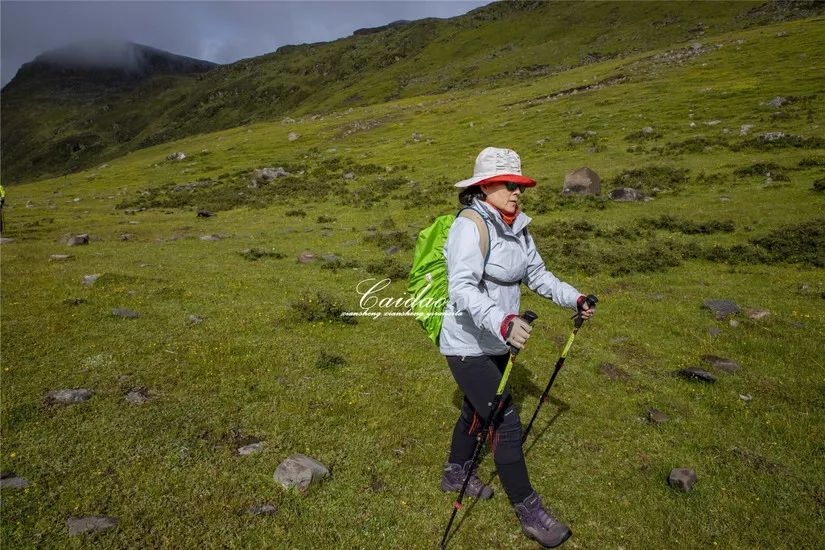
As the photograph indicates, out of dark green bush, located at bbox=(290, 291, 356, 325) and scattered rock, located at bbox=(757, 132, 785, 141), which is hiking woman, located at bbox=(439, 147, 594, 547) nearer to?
dark green bush, located at bbox=(290, 291, 356, 325)

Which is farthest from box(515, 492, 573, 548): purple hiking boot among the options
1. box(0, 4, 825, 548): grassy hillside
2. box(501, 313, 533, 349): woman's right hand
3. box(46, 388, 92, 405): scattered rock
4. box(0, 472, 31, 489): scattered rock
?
box(46, 388, 92, 405): scattered rock

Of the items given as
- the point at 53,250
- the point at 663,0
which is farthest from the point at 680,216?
the point at 663,0

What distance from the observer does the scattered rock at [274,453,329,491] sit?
7.47 meters

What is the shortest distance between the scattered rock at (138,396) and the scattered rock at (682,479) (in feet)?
32.4

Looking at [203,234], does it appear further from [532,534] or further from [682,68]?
[682,68]

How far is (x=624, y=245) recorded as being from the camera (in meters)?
22.2

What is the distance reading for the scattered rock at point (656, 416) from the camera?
9680mm

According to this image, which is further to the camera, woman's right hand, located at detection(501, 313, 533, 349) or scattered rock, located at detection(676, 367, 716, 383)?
scattered rock, located at detection(676, 367, 716, 383)

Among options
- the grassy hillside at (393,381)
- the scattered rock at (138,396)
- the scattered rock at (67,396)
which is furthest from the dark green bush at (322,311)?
the scattered rock at (67,396)

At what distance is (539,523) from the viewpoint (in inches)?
260

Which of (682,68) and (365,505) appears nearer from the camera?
(365,505)

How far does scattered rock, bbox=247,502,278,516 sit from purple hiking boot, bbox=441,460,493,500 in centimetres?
264

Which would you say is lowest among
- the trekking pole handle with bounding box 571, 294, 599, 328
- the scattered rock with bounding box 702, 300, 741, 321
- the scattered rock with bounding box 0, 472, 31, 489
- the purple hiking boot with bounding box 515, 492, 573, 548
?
the scattered rock with bounding box 702, 300, 741, 321

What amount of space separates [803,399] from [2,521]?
1429cm
